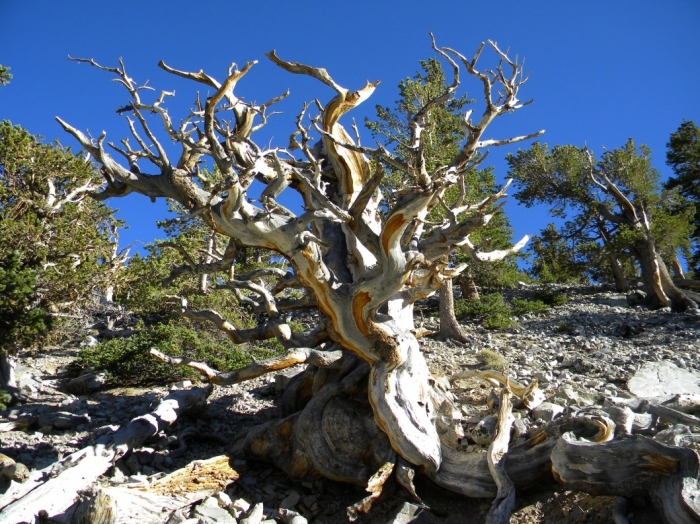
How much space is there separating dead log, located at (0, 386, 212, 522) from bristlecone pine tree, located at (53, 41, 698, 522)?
108 centimetres

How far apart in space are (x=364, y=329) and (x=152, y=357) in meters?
5.78

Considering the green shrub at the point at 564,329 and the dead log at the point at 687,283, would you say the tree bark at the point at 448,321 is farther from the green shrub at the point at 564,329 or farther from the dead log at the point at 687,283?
the dead log at the point at 687,283

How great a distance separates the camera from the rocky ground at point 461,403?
486 cm

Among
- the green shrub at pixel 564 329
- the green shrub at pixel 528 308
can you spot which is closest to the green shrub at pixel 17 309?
the green shrub at pixel 564 329

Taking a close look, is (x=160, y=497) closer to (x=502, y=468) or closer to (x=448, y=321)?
(x=502, y=468)

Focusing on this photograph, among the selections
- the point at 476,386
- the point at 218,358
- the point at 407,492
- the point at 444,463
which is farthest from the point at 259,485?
the point at 218,358

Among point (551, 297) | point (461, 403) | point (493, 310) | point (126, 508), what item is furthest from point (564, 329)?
point (126, 508)

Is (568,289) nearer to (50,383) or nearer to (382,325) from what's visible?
(382,325)

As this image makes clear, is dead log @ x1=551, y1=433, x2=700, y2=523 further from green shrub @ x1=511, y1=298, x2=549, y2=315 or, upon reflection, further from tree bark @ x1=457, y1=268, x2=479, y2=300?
tree bark @ x1=457, y1=268, x2=479, y2=300

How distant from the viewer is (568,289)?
64.6 feet

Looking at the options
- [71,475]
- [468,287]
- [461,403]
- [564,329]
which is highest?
[468,287]

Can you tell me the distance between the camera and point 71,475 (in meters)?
5.06

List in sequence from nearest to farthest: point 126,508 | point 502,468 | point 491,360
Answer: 1. point 126,508
2. point 502,468
3. point 491,360

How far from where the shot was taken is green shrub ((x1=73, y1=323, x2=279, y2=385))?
991 centimetres
